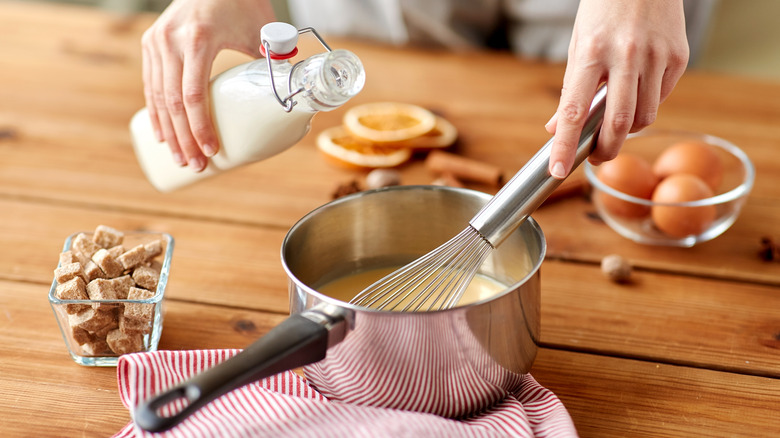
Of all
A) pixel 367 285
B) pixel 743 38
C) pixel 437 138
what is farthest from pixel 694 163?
pixel 743 38

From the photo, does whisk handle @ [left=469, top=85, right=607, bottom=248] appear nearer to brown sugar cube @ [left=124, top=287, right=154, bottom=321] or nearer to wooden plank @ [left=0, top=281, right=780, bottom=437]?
wooden plank @ [left=0, top=281, right=780, bottom=437]

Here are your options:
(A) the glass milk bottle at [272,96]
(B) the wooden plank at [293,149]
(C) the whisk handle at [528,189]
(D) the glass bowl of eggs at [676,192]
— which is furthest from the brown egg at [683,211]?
(A) the glass milk bottle at [272,96]

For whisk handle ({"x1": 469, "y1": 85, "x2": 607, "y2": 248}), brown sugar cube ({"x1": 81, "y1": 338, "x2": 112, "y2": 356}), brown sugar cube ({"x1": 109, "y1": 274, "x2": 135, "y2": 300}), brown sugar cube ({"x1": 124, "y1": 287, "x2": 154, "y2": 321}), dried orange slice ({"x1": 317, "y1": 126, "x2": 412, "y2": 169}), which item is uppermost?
whisk handle ({"x1": 469, "y1": 85, "x2": 607, "y2": 248})

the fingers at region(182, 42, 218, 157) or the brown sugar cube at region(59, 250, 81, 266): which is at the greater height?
the fingers at region(182, 42, 218, 157)

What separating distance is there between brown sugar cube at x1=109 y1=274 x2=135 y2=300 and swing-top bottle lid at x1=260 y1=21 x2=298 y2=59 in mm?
250

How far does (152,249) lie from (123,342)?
0.10 metres

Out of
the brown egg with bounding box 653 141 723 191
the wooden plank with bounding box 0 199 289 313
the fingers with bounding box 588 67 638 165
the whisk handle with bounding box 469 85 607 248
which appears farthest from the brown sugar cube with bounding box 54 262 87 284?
the brown egg with bounding box 653 141 723 191

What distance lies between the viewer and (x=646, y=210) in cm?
95

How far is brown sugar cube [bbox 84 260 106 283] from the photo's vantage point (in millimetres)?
725

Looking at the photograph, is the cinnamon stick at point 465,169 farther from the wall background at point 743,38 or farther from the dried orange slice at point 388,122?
the wall background at point 743,38

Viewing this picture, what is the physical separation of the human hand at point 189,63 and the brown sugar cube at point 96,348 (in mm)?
212

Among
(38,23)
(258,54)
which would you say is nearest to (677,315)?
(258,54)

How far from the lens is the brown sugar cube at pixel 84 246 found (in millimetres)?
755

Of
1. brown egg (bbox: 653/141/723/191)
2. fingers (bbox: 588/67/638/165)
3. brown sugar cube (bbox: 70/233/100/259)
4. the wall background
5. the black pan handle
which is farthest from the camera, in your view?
the wall background
